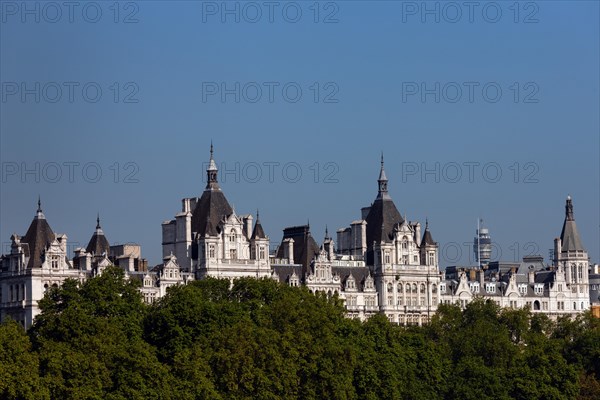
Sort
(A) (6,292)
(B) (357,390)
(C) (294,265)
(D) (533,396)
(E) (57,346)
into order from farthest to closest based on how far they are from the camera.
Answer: (C) (294,265) < (A) (6,292) < (D) (533,396) < (B) (357,390) < (E) (57,346)

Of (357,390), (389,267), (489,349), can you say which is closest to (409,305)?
(389,267)

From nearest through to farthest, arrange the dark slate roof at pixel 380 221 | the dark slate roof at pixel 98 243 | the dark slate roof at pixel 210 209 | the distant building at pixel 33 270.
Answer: the distant building at pixel 33 270, the dark slate roof at pixel 210 209, the dark slate roof at pixel 98 243, the dark slate roof at pixel 380 221

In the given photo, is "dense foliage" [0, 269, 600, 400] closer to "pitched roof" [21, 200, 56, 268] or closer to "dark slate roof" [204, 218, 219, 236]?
"dark slate roof" [204, 218, 219, 236]

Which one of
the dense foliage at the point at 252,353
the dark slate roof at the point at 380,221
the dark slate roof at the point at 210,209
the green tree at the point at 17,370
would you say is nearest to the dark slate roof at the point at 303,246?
the dark slate roof at the point at 380,221

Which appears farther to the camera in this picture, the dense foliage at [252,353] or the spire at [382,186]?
the spire at [382,186]

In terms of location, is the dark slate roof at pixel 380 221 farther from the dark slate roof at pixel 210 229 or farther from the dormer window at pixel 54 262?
the dormer window at pixel 54 262

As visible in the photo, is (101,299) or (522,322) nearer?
(101,299)

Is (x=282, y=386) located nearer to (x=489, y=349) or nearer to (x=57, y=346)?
(x=57, y=346)

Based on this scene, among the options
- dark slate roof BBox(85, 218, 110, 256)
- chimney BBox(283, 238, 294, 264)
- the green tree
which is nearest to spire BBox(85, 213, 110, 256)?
dark slate roof BBox(85, 218, 110, 256)
